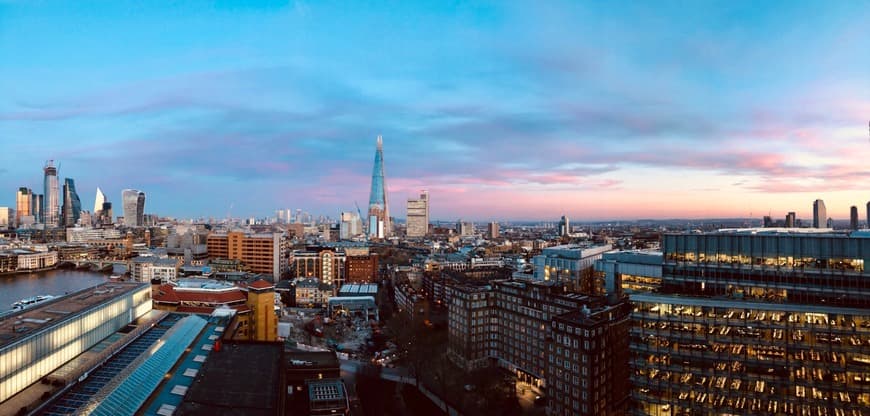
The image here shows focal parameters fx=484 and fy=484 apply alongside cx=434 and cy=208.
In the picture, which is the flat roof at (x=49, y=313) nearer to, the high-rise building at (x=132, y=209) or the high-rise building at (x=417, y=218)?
the high-rise building at (x=417, y=218)

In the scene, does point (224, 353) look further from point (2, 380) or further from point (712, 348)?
point (712, 348)

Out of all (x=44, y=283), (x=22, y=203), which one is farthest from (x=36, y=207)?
(x=44, y=283)

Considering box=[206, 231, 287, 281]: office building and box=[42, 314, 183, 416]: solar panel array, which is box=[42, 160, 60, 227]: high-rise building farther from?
box=[42, 314, 183, 416]: solar panel array

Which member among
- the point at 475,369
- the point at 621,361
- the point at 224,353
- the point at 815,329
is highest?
the point at 815,329

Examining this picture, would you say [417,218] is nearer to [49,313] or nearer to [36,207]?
[36,207]

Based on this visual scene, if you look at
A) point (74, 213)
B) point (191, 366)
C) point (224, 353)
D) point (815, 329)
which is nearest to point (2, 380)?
point (191, 366)

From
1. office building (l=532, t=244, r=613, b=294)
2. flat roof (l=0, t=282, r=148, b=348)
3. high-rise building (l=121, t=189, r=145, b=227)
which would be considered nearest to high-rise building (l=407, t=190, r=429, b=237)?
high-rise building (l=121, t=189, r=145, b=227)
